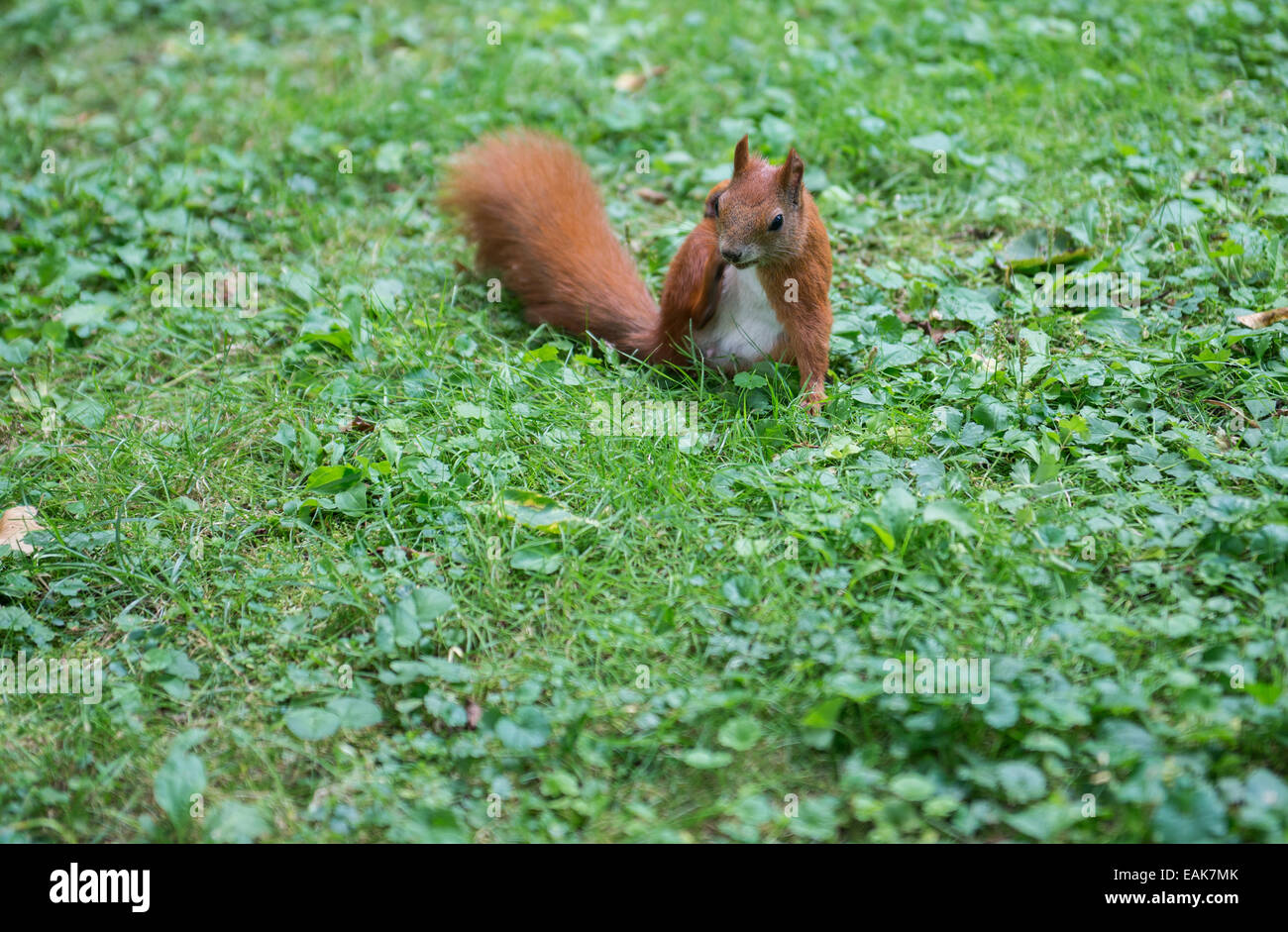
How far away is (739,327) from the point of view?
316 cm

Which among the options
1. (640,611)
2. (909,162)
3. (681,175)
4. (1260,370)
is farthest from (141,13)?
(1260,370)

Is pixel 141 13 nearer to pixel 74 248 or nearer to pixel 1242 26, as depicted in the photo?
pixel 74 248

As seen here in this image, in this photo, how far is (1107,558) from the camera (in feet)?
8.20

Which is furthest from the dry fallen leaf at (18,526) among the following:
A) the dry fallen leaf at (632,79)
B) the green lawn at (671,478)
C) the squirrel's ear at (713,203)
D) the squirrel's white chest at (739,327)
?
the dry fallen leaf at (632,79)

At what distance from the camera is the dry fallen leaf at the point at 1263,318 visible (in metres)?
3.12

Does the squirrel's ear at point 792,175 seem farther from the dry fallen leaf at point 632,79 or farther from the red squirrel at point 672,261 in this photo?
the dry fallen leaf at point 632,79

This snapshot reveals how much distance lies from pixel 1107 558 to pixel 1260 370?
2.92 ft

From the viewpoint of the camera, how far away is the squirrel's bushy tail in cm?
336

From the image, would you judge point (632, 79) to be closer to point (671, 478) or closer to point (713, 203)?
point (713, 203)

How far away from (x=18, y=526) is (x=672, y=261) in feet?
6.25

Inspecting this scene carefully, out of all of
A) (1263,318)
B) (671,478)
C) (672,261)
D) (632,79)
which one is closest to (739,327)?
(672,261)

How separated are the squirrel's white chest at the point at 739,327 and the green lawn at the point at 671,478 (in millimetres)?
87

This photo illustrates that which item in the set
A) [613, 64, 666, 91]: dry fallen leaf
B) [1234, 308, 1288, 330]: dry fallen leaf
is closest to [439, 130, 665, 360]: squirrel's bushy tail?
[613, 64, 666, 91]: dry fallen leaf

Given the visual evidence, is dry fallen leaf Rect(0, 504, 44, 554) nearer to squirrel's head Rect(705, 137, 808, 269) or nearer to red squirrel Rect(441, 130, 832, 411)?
red squirrel Rect(441, 130, 832, 411)
